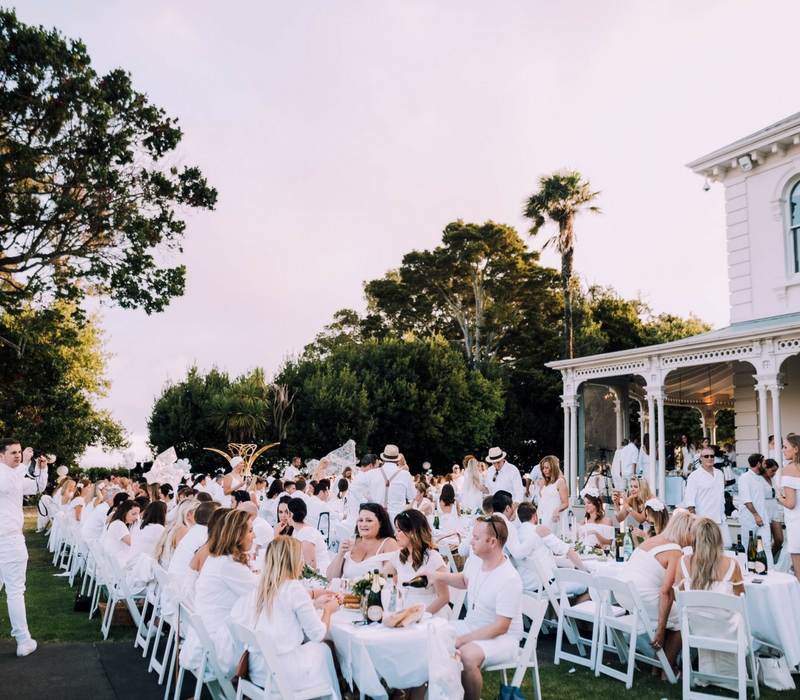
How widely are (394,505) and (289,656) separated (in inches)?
247

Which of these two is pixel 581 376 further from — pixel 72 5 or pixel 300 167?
pixel 72 5

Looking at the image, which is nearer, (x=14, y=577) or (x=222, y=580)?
(x=222, y=580)

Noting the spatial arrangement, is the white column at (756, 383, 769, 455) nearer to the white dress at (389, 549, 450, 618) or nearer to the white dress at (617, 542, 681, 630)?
the white dress at (617, 542, 681, 630)

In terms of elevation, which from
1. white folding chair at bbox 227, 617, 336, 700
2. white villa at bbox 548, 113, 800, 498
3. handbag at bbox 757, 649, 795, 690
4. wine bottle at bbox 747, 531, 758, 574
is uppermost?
white villa at bbox 548, 113, 800, 498

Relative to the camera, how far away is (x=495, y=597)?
4.74 meters

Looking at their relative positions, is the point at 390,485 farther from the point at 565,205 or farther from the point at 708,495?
the point at 565,205

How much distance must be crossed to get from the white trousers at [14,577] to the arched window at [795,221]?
14966 mm

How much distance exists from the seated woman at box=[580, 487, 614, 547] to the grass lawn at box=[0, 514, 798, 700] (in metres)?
2.27

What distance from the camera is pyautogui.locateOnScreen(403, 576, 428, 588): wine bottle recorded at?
5.05 metres

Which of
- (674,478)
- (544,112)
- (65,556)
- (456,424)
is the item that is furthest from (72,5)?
(456,424)

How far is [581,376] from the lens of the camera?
17.3 meters

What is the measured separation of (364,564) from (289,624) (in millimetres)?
1628

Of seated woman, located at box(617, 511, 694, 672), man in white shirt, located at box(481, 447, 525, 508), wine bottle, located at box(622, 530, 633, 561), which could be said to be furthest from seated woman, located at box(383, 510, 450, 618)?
man in white shirt, located at box(481, 447, 525, 508)

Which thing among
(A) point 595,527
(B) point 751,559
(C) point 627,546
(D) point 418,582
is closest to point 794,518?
(B) point 751,559
